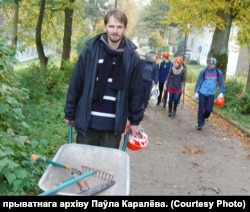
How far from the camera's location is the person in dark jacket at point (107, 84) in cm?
416

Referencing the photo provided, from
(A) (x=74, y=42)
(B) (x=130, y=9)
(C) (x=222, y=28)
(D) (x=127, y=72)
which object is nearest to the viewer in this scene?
(D) (x=127, y=72)

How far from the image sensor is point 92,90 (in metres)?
4.17

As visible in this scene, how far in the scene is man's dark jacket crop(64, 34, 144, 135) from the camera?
13.7ft

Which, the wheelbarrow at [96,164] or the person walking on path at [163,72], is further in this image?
the person walking on path at [163,72]

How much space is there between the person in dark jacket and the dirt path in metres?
1.82

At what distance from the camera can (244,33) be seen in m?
17.3

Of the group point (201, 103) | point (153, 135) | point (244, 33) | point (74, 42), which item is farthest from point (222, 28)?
point (74, 42)

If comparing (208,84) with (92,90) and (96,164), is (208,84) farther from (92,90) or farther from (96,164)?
(96,164)

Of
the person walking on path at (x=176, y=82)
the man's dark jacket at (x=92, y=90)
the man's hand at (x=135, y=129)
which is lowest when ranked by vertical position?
the person walking on path at (x=176, y=82)

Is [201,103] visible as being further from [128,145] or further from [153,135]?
[128,145]

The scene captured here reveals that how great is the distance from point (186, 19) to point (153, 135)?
7.72m

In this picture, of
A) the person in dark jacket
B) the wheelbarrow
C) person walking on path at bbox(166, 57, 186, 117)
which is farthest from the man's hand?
person walking on path at bbox(166, 57, 186, 117)

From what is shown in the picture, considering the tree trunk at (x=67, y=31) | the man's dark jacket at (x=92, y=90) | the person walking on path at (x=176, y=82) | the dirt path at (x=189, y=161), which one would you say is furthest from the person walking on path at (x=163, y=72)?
the man's dark jacket at (x=92, y=90)

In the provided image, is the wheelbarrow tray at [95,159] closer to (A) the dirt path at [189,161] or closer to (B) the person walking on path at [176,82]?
(A) the dirt path at [189,161]
